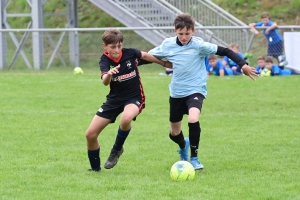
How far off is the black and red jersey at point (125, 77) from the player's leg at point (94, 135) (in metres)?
0.29

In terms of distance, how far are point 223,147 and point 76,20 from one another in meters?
17.0

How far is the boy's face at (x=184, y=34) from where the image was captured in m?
7.23

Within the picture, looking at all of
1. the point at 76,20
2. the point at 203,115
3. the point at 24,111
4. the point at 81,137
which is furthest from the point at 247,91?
the point at 76,20

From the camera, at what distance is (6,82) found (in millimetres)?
17562

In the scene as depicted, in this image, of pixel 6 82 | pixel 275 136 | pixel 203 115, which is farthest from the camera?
pixel 6 82

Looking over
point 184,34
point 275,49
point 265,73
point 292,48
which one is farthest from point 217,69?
point 184,34

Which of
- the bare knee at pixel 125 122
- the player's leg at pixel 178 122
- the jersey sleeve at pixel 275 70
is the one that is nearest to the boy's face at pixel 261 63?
the jersey sleeve at pixel 275 70

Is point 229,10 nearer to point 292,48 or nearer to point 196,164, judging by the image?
point 292,48

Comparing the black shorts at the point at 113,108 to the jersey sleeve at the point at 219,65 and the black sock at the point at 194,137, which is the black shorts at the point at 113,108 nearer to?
the black sock at the point at 194,137

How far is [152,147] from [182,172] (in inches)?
86.9

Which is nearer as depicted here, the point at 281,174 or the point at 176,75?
the point at 281,174

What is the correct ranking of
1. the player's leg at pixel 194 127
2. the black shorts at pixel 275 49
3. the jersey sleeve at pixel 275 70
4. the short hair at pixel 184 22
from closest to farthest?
the player's leg at pixel 194 127 < the short hair at pixel 184 22 < the jersey sleeve at pixel 275 70 < the black shorts at pixel 275 49

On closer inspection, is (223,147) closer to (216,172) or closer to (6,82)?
(216,172)

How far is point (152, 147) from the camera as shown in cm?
873
